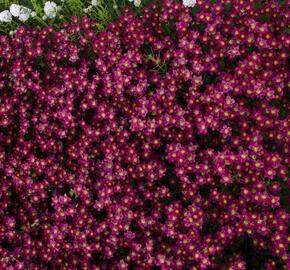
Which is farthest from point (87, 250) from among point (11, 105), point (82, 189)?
point (11, 105)

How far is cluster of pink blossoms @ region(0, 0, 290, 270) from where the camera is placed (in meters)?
3.72

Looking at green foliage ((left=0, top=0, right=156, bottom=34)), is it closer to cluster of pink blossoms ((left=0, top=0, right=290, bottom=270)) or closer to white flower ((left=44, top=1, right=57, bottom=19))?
white flower ((left=44, top=1, right=57, bottom=19))

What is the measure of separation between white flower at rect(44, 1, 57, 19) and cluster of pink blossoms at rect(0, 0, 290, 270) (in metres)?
0.79

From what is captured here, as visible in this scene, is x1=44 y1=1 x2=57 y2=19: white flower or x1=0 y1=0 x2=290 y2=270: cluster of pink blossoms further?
x1=44 y1=1 x2=57 y2=19: white flower

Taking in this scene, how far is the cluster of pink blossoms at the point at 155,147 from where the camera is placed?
12.2 ft

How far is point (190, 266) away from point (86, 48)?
8.15 feet

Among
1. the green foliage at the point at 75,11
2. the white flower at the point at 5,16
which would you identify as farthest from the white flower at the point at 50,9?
the white flower at the point at 5,16

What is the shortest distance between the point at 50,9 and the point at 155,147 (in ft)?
7.54

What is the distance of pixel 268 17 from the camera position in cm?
443

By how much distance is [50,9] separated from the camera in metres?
5.32

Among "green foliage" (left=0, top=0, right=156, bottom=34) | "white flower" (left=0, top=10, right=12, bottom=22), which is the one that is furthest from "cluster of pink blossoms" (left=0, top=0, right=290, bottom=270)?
"white flower" (left=0, top=10, right=12, bottom=22)

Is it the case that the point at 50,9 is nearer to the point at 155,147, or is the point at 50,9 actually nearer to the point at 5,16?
the point at 5,16

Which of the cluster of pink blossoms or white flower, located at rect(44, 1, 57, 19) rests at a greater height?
white flower, located at rect(44, 1, 57, 19)

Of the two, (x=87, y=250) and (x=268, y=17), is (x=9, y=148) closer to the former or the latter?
(x=87, y=250)
